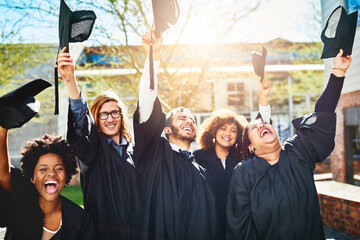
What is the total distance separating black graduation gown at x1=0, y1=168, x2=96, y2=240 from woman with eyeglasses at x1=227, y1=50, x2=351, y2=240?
4.31 ft

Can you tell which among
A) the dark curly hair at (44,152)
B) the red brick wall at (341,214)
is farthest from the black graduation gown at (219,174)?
the red brick wall at (341,214)

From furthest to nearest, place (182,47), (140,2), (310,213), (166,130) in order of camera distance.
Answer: (182,47) < (140,2) < (166,130) < (310,213)

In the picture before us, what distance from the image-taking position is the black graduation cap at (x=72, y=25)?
8.46ft

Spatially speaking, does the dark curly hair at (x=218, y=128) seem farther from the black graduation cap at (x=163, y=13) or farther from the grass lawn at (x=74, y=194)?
the grass lawn at (x=74, y=194)

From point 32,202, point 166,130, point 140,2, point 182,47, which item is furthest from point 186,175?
point 182,47

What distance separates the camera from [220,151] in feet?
11.6

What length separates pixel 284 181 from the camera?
2.74m

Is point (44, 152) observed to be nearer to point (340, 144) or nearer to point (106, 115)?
point (106, 115)

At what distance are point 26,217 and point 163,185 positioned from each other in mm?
1139

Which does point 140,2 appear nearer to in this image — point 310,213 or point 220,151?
point 220,151

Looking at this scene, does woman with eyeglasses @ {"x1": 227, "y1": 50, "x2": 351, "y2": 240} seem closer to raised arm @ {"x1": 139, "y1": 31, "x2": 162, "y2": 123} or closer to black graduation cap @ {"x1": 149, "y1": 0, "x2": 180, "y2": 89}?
raised arm @ {"x1": 139, "y1": 31, "x2": 162, "y2": 123}

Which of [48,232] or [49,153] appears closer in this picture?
[48,232]

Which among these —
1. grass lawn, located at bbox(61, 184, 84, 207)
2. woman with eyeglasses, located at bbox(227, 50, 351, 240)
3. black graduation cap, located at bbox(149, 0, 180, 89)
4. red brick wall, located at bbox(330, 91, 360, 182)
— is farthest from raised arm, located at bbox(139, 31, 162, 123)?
grass lawn, located at bbox(61, 184, 84, 207)

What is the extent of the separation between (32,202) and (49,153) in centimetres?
43
